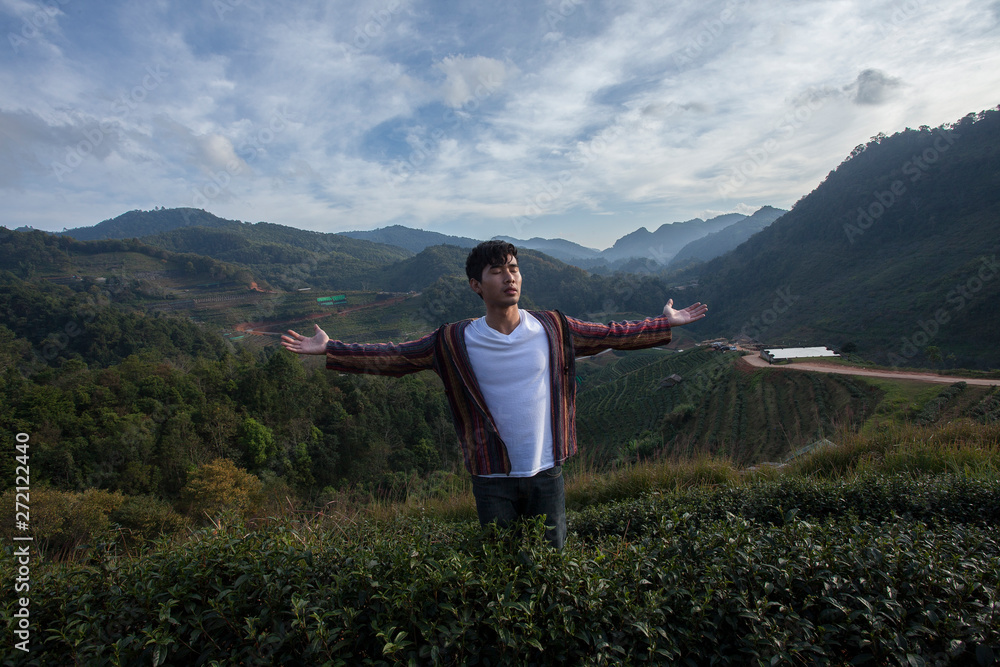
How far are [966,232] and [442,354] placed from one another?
287 ft

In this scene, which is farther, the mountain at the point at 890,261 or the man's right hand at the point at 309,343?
the mountain at the point at 890,261

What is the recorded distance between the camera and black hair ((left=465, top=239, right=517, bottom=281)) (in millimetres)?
2121

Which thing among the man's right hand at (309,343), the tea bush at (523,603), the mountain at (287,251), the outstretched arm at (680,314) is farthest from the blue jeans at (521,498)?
the mountain at (287,251)

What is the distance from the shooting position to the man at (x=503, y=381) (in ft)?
6.57

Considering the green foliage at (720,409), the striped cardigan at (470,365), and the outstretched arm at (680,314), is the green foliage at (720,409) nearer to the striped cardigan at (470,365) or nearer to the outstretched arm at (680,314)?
the outstretched arm at (680,314)

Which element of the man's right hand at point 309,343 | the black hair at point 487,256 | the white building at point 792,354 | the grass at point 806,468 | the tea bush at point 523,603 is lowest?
the white building at point 792,354

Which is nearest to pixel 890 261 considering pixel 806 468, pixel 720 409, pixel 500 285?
pixel 720 409

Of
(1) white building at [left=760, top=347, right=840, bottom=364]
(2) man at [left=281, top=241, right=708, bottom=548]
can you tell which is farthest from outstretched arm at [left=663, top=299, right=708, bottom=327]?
(1) white building at [left=760, top=347, right=840, bottom=364]

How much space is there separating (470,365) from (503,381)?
0.18 meters

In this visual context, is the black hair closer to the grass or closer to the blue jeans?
the blue jeans

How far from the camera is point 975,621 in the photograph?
1.45m

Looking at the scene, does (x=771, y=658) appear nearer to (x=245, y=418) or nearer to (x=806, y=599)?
(x=806, y=599)

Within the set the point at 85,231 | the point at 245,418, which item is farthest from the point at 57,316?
the point at 85,231

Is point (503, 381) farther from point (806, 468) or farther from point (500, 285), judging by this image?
point (806, 468)
